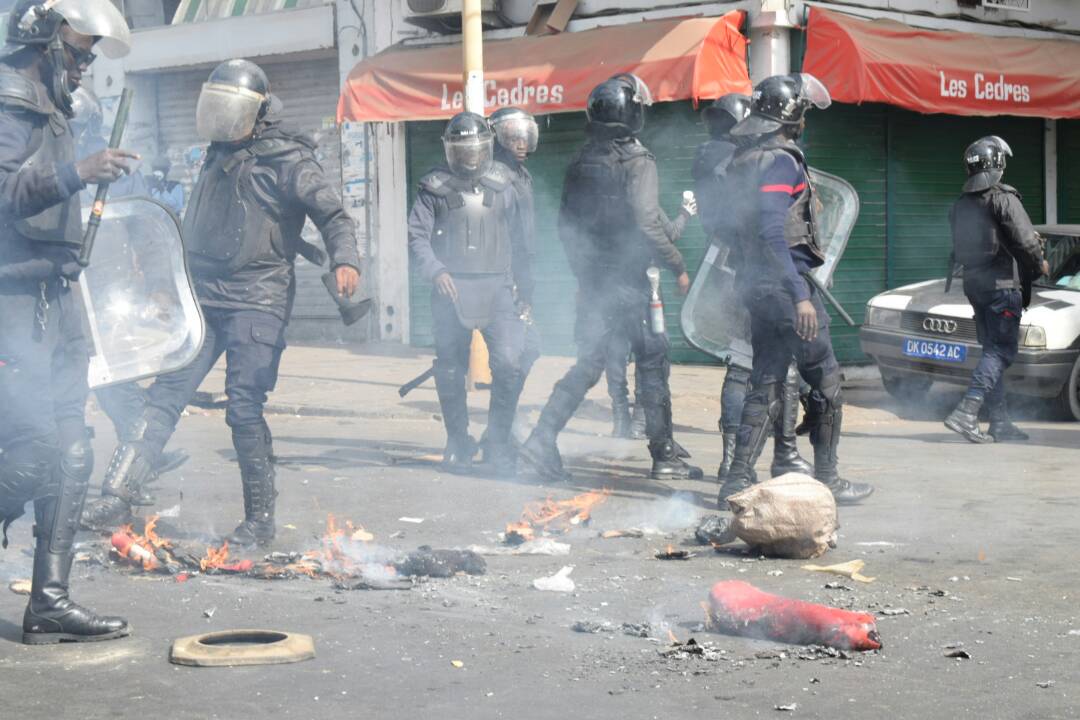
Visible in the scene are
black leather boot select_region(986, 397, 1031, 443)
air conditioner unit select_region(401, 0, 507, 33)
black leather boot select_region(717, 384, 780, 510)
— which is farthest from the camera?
air conditioner unit select_region(401, 0, 507, 33)

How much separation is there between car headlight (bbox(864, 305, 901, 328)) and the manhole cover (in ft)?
26.0

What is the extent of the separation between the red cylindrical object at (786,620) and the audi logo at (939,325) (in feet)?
22.0

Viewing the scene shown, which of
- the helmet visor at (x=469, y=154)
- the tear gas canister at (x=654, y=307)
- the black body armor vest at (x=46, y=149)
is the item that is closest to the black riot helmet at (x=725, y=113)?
the tear gas canister at (x=654, y=307)

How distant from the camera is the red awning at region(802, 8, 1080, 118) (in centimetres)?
1370

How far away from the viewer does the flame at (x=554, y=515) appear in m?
6.66

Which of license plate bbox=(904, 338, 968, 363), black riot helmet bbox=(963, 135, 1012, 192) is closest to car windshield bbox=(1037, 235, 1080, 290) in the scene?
license plate bbox=(904, 338, 968, 363)

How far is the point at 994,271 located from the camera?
1014 centimetres

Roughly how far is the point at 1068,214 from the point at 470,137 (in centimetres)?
1161

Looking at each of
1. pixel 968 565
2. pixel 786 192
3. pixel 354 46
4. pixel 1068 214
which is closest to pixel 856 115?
pixel 1068 214

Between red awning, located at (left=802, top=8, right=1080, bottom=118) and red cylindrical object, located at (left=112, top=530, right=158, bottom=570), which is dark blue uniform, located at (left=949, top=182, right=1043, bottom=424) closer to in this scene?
red awning, located at (left=802, top=8, right=1080, bottom=118)

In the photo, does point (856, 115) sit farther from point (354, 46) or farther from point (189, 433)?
point (189, 433)

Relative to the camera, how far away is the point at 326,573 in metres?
5.84

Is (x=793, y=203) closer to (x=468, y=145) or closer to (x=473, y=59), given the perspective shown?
(x=468, y=145)

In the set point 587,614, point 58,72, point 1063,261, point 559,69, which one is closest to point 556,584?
point 587,614
